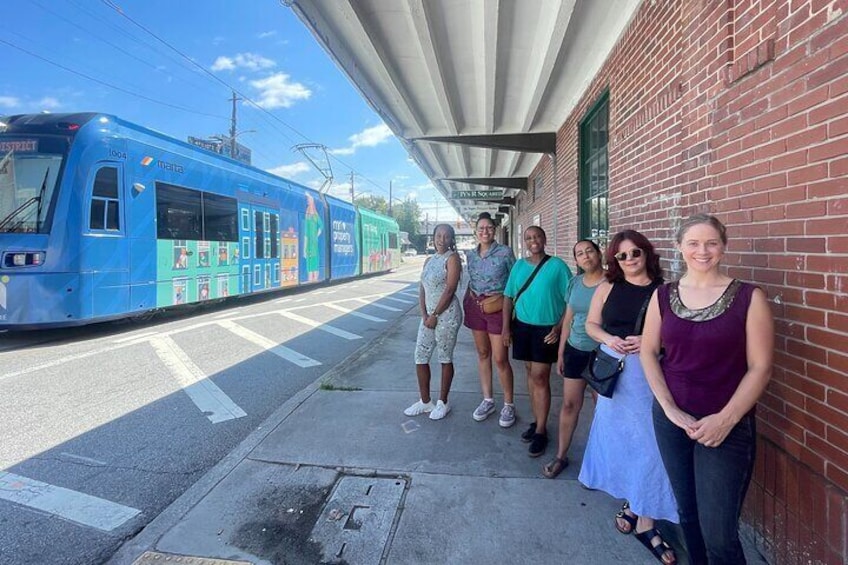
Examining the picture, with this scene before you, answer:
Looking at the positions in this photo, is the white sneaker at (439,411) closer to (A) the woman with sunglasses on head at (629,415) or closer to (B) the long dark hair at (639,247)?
(A) the woman with sunglasses on head at (629,415)

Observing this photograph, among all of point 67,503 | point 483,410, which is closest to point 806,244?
point 483,410

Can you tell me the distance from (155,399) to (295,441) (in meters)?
2.20

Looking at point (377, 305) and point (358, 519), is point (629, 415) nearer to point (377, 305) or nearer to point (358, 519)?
point (358, 519)

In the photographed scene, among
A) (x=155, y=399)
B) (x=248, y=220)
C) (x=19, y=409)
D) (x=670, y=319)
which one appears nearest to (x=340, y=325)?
(x=248, y=220)

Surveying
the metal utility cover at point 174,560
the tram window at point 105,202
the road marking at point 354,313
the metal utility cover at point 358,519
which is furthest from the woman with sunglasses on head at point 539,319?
the road marking at point 354,313

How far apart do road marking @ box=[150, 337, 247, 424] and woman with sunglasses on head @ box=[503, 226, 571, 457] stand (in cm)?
283

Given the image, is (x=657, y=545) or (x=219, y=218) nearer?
(x=657, y=545)

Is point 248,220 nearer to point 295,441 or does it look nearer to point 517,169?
point 517,169

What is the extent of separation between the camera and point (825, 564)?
1.80 m

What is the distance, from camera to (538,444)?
339 cm

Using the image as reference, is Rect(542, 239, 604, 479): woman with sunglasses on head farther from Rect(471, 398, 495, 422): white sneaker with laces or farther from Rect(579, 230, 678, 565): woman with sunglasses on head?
Rect(471, 398, 495, 422): white sneaker with laces

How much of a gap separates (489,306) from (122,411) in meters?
3.70

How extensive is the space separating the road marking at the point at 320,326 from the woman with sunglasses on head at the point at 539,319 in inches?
209

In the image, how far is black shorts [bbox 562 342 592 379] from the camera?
2.98m
